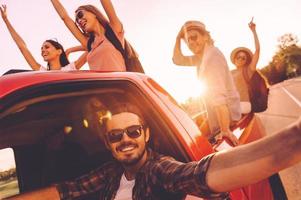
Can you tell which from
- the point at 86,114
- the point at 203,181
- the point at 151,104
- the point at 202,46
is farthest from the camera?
the point at 202,46

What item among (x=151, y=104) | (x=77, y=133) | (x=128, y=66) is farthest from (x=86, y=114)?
(x=128, y=66)

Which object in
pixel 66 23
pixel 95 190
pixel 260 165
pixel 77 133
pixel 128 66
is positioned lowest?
pixel 95 190

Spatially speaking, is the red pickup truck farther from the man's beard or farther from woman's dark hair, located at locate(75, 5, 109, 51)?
woman's dark hair, located at locate(75, 5, 109, 51)

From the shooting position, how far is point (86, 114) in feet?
7.65

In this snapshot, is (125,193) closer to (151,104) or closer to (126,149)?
(126,149)

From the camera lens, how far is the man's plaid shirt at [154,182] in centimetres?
129

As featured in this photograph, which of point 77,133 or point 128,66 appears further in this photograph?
point 128,66

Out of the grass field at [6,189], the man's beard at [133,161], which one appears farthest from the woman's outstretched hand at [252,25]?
the grass field at [6,189]

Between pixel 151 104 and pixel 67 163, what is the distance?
837 mm

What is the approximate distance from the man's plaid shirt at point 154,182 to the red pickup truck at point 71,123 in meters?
0.16

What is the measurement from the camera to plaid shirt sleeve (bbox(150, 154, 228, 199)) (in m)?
1.25

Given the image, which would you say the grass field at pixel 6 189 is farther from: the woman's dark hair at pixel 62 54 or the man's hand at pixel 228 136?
the woman's dark hair at pixel 62 54

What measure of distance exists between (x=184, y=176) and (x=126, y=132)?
1.63ft

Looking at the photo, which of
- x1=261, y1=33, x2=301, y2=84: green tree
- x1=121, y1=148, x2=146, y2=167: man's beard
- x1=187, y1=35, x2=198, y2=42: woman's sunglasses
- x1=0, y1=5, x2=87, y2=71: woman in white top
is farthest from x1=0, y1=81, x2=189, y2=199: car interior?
x1=261, y1=33, x2=301, y2=84: green tree
